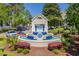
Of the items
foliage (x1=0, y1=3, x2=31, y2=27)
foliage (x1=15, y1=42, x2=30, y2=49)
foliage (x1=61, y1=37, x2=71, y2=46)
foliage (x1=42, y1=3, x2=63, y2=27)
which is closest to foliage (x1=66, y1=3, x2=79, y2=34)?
foliage (x1=42, y1=3, x2=63, y2=27)

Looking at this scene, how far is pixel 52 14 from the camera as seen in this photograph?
17.6 feet

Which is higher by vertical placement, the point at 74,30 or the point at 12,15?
the point at 12,15

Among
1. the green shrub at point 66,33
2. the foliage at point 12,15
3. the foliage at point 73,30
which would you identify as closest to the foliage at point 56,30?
the green shrub at point 66,33


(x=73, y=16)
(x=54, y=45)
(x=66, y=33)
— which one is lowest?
(x=54, y=45)

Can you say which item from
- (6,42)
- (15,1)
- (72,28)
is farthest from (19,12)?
(72,28)

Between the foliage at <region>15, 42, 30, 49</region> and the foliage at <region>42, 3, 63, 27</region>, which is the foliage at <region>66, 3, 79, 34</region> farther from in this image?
the foliage at <region>15, 42, 30, 49</region>

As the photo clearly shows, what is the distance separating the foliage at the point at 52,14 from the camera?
17.4 ft

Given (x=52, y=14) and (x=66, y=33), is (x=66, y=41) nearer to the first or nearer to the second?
(x=66, y=33)

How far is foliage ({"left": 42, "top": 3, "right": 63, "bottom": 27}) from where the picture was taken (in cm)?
530

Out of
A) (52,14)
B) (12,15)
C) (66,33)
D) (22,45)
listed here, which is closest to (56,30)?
(66,33)

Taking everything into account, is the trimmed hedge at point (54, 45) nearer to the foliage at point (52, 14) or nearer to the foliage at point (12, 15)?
the foliage at point (52, 14)

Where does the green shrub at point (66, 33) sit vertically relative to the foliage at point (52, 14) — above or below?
below

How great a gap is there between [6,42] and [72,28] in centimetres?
123

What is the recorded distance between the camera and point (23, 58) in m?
5.32
